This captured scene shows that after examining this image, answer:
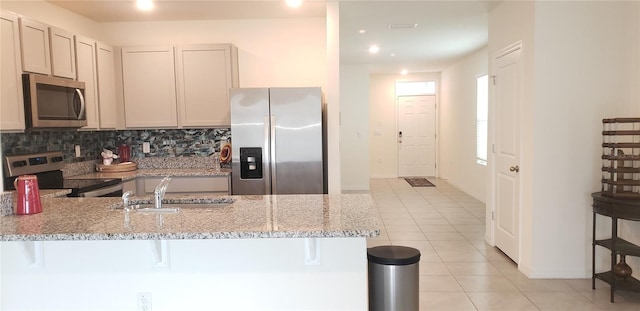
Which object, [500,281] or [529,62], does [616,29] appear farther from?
[500,281]

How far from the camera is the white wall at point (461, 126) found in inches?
269

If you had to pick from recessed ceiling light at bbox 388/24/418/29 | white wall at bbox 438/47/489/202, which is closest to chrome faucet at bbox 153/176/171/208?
recessed ceiling light at bbox 388/24/418/29

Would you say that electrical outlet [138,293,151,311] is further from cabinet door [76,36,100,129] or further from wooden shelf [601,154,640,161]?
wooden shelf [601,154,640,161]

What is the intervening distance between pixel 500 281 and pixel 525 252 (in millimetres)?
365

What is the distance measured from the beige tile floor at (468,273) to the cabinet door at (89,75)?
10.1ft

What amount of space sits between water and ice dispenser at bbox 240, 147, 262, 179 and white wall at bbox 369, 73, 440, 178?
591cm

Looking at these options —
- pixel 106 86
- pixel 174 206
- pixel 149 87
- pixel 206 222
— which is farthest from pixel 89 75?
pixel 206 222

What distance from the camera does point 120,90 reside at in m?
4.38

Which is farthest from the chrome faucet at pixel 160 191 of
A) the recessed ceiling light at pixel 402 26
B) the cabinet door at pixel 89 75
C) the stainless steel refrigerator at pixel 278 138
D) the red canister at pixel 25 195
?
the recessed ceiling light at pixel 402 26

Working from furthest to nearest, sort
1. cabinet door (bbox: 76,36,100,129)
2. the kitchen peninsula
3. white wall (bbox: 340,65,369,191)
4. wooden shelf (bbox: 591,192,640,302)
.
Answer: white wall (bbox: 340,65,369,191) → cabinet door (bbox: 76,36,100,129) → wooden shelf (bbox: 591,192,640,302) → the kitchen peninsula

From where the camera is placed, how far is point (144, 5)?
3830mm

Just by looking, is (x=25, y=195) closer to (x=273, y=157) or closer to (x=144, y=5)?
(x=273, y=157)

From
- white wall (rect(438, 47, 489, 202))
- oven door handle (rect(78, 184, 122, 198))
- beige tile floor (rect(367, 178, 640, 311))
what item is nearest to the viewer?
beige tile floor (rect(367, 178, 640, 311))

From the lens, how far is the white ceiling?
3.98m
